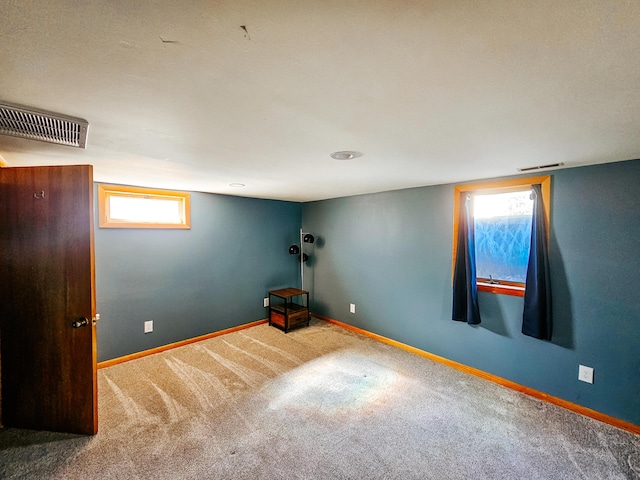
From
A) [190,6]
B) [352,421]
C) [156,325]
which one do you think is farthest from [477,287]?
[156,325]

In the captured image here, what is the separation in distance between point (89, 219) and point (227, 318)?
2.46m

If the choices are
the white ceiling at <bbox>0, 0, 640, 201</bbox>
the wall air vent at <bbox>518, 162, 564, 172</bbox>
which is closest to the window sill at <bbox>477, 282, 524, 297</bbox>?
the wall air vent at <bbox>518, 162, 564, 172</bbox>

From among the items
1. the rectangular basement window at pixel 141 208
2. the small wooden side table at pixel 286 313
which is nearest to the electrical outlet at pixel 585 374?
the small wooden side table at pixel 286 313

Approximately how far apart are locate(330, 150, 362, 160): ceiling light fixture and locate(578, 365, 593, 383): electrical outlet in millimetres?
2604

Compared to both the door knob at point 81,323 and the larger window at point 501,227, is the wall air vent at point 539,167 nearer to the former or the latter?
the larger window at point 501,227

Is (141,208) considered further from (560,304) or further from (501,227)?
(560,304)

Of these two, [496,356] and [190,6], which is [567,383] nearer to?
[496,356]

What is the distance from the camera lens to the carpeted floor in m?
1.71

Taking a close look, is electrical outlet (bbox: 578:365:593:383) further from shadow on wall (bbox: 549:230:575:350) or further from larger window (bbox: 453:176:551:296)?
larger window (bbox: 453:176:551:296)

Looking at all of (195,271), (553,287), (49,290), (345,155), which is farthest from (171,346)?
(553,287)

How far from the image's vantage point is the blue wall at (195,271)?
309 cm

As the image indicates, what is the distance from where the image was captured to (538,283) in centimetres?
238

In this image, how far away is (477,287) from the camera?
2865mm

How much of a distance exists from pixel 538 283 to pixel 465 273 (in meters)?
0.62
